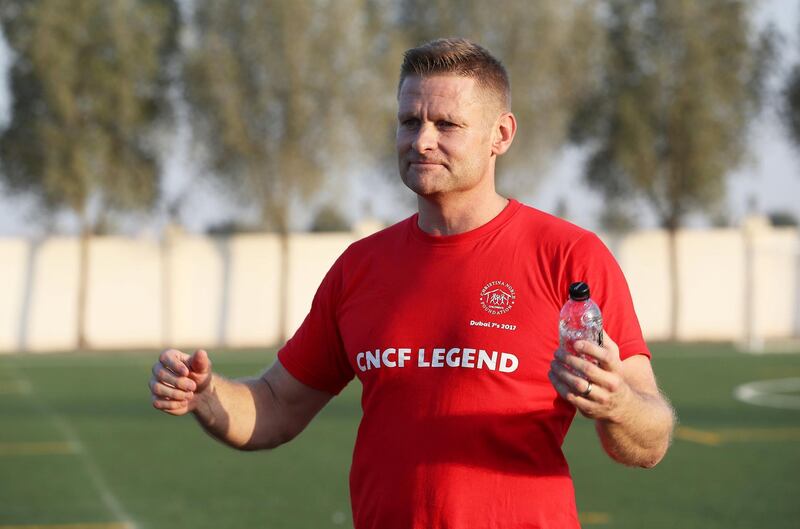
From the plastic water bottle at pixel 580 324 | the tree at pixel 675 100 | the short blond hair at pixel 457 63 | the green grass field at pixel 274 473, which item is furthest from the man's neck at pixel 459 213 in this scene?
the tree at pixel 675 100

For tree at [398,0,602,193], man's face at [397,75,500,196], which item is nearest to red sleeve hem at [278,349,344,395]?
man's face at [397,75,500,196]

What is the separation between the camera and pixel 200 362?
13.2ft

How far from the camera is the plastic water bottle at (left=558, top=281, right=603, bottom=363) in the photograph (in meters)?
3.16

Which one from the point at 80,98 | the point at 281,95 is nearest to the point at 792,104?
A: the point at 281,95

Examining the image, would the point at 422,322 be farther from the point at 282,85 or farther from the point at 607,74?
the point at 607,74

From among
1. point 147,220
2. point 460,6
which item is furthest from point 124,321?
point 460,6

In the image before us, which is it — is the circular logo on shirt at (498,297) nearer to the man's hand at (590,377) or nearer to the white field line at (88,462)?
the man's hand at (590,377)

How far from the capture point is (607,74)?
43.5m

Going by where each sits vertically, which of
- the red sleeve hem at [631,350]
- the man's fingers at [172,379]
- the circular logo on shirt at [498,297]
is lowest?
the man's fingers at [172,379]

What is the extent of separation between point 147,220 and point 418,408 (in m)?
38.3

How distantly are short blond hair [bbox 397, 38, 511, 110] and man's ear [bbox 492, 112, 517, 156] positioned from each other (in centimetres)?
5

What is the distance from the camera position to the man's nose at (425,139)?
388 cm

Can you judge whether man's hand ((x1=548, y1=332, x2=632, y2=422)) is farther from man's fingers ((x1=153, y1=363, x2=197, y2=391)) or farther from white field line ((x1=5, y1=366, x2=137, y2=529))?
white field line ((x1=5, y1=366, x2=137, y2=529))

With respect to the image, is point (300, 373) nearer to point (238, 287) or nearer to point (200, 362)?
point (200, 362)
